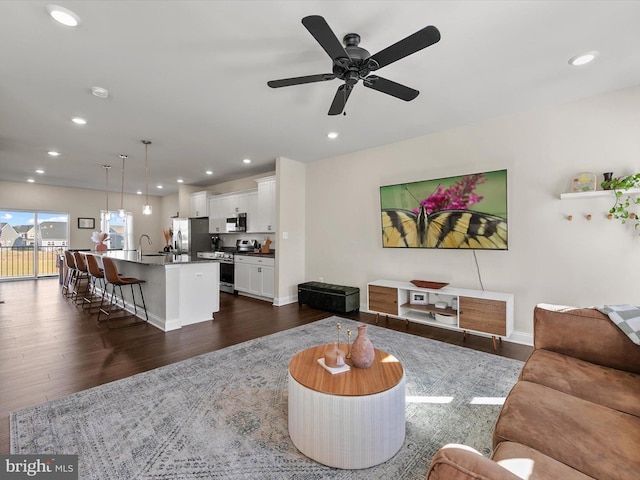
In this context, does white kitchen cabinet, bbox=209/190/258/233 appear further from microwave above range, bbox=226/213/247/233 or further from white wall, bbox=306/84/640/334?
white wall, bbox=306/84/640/334

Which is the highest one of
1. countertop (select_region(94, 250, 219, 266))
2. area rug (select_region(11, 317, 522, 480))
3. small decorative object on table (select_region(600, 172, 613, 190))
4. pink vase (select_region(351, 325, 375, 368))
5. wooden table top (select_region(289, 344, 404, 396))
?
small decorative object on table (select_region(600, 172, 613, 190))

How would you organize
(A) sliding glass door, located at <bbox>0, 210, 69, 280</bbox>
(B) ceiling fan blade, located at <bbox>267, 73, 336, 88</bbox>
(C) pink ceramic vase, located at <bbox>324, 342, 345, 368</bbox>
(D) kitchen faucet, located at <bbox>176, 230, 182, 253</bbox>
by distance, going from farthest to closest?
(A) sliding glass door, located at <bbox>0, 210, 69, 280</bbox> < (D) kitchen faucet, located at <bbox>176, 230, 182, 253</bbox> < (B) ceiling fan blade, located at <bbox>267, 73, 336, 88</bbox> < (C) pink ceramic vase, located at <bbox>324, 342, 345, 368</bbox>

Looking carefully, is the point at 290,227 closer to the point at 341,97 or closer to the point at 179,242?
the point at 341,97

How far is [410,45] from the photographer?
180cm

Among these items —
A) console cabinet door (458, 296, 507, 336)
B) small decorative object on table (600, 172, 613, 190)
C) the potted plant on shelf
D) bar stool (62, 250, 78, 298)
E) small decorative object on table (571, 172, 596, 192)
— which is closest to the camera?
the potted plant on shelf

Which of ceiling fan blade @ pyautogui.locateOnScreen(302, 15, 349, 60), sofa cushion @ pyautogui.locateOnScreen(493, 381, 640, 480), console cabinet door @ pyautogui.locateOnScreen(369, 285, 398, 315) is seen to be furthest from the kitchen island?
sofa cushion @ pyautogui.locateOnScreen(493, 381, 640, 480)

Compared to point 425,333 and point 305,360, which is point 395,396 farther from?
point 425,333

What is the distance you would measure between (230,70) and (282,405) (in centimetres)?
284

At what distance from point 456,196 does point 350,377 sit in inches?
121

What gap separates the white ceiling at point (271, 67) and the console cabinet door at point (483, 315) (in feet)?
7.39

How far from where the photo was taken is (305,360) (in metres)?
2.07

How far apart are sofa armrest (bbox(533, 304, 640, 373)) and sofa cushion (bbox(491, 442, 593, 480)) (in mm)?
1176

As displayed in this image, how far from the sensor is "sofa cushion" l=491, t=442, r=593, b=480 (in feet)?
3.18

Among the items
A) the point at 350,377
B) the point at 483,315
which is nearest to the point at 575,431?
the point at 350,377
